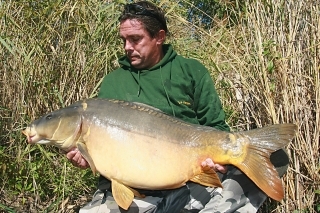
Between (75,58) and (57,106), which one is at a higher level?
(75,58)

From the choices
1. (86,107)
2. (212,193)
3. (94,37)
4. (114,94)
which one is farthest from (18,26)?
(212,193)

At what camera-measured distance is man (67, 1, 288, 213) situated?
8.44 ft

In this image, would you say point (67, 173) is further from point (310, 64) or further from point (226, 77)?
point (310, 64)

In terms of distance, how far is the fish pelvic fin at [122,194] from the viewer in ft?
7.48

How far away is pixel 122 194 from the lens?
2.30 meters

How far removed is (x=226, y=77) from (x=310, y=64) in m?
0.67

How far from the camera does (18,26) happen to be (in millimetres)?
3357

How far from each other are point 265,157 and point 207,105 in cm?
55

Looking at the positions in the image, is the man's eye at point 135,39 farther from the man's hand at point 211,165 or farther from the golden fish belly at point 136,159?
the man's hand at point 211,165

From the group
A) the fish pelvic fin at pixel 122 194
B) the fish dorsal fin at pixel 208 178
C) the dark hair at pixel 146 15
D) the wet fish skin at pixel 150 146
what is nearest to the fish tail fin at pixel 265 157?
the wet fish skin at pixel 150 146

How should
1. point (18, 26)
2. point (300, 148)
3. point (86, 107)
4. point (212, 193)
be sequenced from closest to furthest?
point (86, 107) → point (212, 193) → point (300, 148) → point (18, 26)

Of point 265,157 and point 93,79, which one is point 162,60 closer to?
point 265,157

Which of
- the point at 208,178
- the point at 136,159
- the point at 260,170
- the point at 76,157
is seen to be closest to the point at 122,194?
the point at 136,159

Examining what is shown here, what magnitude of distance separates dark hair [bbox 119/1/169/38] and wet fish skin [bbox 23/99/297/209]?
63cm
